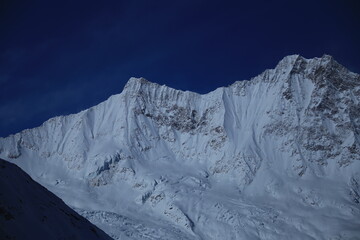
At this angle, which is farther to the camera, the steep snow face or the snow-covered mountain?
the snow-covered mountain

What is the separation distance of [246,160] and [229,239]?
1712 inches

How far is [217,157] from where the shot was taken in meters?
152

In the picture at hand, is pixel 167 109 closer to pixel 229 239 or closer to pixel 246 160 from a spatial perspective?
pixel 246 160

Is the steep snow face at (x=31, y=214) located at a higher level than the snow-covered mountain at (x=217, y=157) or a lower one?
lower

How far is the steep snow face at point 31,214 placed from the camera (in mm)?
23016

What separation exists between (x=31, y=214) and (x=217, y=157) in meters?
129

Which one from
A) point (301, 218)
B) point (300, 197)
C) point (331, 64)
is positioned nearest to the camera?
point (301, 218)

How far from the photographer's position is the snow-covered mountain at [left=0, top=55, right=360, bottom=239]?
366 ft

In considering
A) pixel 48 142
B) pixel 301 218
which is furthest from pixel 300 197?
pixel 48 142

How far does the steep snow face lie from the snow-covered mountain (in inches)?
2930

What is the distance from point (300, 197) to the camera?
122438 millimetres

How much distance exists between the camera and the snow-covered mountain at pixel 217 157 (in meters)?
112

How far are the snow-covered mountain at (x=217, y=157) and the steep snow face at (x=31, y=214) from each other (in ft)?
244

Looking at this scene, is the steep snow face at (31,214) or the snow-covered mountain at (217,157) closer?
the steep snow face at (31,214)
